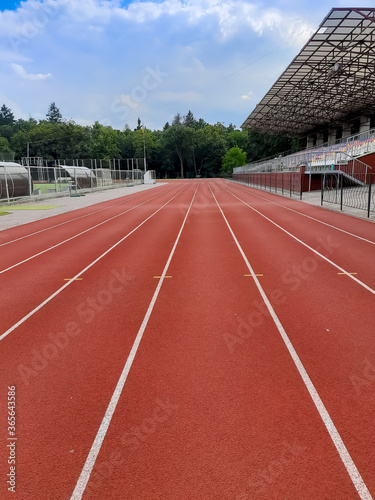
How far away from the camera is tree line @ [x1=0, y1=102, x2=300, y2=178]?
83375 millimetres

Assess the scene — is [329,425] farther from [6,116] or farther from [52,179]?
[6,116]

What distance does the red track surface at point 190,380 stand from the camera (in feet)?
8.70

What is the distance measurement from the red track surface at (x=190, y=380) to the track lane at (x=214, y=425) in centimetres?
1

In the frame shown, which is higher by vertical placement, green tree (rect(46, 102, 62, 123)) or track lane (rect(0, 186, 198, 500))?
green tree (rect(46, 102, 62, 123))

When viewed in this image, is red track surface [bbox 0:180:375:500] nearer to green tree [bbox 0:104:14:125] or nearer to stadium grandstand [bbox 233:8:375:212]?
stadium grandstand [bbox 233:8:375:212]

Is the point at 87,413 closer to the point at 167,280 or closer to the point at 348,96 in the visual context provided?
the point at 167,280

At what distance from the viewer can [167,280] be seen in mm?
7340

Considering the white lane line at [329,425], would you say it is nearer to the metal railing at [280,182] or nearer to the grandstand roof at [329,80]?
the metal railing at [280,182]

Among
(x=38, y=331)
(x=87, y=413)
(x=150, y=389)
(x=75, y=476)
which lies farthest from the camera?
(x=38, y=331)

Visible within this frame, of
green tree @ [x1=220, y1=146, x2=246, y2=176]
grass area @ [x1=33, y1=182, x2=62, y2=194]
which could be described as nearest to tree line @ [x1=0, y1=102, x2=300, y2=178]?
green tree @ [x1=220, y1=146, x2=246, y2=176]

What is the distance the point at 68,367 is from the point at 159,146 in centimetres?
10491

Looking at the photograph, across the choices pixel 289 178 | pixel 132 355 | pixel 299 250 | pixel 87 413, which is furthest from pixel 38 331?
pixel 289 178

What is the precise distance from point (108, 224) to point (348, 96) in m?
34.9

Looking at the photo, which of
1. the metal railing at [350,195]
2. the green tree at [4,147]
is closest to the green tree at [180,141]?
the green tree at [4,147]
